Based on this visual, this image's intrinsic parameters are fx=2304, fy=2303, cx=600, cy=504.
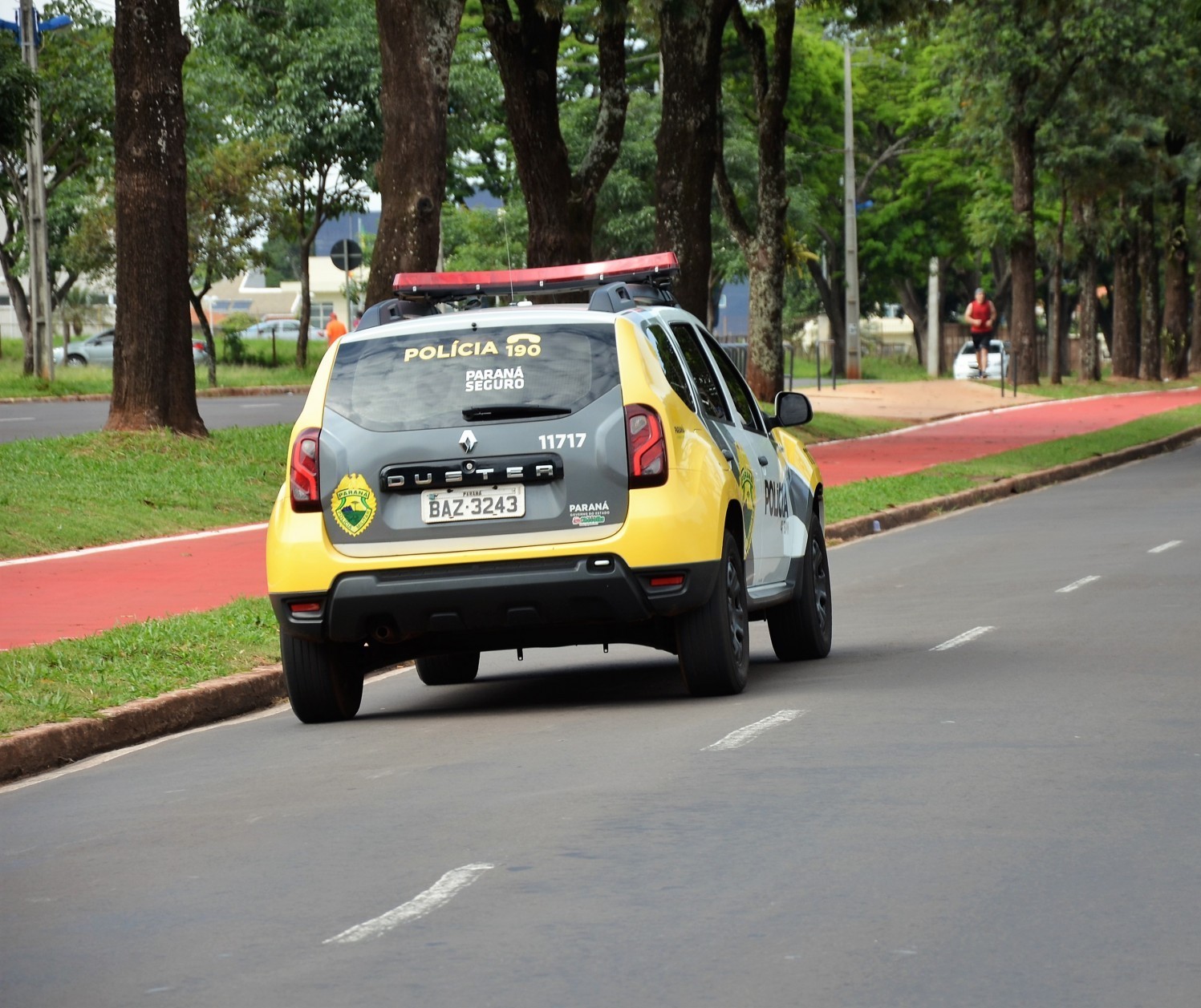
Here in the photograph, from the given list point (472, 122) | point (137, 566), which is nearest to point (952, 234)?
point (472, 122)

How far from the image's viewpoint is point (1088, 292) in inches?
2473

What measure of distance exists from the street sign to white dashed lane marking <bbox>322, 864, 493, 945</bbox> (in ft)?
117

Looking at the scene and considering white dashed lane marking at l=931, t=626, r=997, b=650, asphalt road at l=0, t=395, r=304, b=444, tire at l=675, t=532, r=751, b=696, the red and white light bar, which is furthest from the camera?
asphalt road at l=0, t=395, r=304, b=444

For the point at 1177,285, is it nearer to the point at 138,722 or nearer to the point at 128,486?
the point at 128,486

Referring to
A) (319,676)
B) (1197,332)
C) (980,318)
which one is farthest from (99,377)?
(1197,332)

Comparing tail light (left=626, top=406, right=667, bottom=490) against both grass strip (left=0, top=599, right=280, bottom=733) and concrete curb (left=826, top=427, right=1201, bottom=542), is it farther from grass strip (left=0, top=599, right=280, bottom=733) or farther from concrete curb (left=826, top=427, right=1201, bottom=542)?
concrete curb (left=826, top=427, right=1201, bottom=542)

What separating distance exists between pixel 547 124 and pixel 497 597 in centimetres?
1912

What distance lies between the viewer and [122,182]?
23.0m

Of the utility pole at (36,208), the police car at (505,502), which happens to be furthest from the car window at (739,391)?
the utility pole at (36,208)

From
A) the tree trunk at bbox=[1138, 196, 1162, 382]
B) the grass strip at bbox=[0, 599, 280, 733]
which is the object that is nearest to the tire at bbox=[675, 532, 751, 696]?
the grass strip at bbox=[0, 599, 280, 733]

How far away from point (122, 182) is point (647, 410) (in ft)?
46.6

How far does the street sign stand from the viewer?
42.2m

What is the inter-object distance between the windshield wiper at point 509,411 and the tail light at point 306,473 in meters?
0.69

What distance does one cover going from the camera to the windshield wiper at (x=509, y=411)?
10.0m
